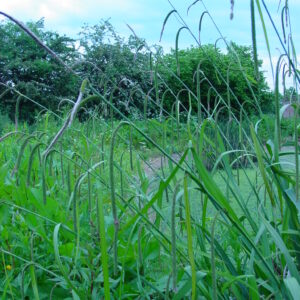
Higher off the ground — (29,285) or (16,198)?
(16,198)

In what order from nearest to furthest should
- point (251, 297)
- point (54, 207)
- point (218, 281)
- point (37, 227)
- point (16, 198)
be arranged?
point (251, 297), point (218, 281), point (37, 227), point (54, 207), point (16, 198)

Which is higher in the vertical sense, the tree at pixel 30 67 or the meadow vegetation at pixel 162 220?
the tree at pixel 30 67

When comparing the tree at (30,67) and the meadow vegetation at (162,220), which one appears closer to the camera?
the meadow vegetation at (162,220)

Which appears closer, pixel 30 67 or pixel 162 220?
pixel 162 220

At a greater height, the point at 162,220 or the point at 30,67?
the point at 30,67

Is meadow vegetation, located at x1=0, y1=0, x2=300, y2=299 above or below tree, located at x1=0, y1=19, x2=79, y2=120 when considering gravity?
below

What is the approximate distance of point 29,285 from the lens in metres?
1.39

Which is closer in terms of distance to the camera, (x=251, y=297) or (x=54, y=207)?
(x=251, y=297)

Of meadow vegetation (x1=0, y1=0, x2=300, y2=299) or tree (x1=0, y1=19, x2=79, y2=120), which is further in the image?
tree (x1=0, y1=19, x2=79, y2=120)

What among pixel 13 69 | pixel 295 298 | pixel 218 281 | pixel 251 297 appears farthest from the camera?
pixel 13 69

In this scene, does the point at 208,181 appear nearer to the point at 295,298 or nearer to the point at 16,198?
the point at 295,298

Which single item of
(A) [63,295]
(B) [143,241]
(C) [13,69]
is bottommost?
(A) [63,295]

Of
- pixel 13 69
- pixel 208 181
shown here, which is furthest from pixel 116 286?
pixel 13 69

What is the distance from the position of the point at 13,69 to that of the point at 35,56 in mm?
536
